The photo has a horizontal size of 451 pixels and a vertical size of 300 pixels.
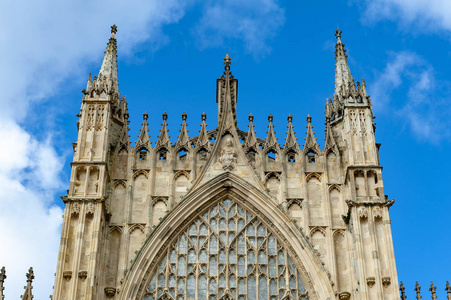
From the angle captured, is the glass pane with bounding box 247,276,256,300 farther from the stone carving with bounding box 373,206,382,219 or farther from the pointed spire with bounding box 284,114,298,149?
the pointed spire with bounding box 284,114,298,149

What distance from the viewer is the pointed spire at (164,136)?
2625 centimetres

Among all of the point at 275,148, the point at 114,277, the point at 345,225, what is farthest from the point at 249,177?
the point at 114,277

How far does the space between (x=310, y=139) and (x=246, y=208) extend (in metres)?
3.28

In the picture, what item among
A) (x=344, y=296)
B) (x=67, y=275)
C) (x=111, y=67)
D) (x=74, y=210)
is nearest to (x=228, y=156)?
(x=74, y=210)

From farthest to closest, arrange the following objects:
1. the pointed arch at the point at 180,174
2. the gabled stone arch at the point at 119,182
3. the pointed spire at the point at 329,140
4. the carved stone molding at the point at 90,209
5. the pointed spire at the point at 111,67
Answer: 1. the pointed spire at the point at 111,67
2. the pointed spire at the point at 329,140
3. the pointed arch at the point at 180,174
4. the gabled stone arch at the point at 119,182
5. the carved stone molding at the point at 90,209

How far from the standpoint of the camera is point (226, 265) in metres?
23.8

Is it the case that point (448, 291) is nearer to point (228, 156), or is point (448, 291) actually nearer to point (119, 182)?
point (228, 156)

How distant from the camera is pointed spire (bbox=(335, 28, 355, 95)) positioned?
27.4 meters

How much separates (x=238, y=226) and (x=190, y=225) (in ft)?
4.59

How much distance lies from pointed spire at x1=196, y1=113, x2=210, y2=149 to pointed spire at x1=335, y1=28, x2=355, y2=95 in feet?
14.6

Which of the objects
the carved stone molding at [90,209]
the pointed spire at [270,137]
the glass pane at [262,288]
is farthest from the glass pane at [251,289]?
the carved stone molding at [90,209]

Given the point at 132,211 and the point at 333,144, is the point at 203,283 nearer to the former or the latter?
the point at 132,211

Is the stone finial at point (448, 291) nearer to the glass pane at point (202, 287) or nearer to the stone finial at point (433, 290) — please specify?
the stone finial at point (433, 290)

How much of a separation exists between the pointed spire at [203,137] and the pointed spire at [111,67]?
120 inches
